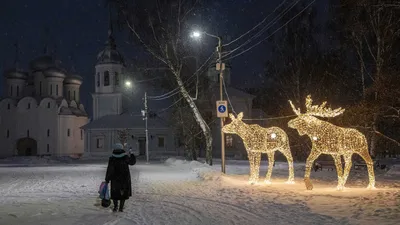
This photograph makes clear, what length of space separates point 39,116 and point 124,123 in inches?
534

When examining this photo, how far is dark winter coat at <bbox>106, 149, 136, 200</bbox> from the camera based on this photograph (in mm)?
10648

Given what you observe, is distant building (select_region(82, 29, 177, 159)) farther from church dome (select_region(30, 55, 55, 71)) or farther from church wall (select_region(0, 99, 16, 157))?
church wall (select_region(0, 99, 16, 157))

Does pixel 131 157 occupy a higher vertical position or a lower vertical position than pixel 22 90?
lower

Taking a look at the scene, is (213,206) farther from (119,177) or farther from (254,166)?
(254,166)

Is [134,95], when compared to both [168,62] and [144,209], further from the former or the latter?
[144,209]

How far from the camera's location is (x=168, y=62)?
2736cm

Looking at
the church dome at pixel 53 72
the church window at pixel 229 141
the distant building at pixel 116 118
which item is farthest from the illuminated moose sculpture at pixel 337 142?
the church dome at pixel 53 72

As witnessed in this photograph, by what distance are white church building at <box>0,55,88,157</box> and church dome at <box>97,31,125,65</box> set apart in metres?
8.03

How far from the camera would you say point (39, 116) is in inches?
2488

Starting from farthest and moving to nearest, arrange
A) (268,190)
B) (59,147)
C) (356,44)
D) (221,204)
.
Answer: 1. (59,147)
2. (356,44)
3. (268,190)
4. (221,204)

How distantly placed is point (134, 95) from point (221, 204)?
5546cm

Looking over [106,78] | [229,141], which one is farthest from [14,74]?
[229,141]

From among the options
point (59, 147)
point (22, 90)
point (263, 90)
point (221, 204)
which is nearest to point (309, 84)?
point (221, 204)

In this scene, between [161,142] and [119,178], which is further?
[161,142]
